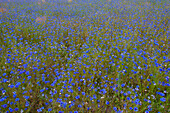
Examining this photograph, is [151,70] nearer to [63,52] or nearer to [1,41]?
[63,52]

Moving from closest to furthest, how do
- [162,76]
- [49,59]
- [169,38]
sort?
[162,76] → [49,59] → [169,38]

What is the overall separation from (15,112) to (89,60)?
2.18 metres

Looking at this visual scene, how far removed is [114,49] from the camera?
4.46 metres

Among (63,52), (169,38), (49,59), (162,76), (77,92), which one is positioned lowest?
(77,92)

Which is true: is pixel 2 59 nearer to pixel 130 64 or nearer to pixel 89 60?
pixel 89 60

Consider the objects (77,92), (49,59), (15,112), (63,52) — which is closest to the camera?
(15,112)

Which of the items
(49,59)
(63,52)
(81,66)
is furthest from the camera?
(63,52)

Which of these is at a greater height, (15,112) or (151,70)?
(151,70)

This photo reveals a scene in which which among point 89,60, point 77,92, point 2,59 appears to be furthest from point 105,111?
point 2,59

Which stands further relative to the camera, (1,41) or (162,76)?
(1,41)

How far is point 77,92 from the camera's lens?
9.06 feet

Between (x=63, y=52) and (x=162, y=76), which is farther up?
(x=63, y=52)

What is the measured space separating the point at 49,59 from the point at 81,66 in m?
1.18

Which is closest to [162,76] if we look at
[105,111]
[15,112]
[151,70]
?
[151,70]
